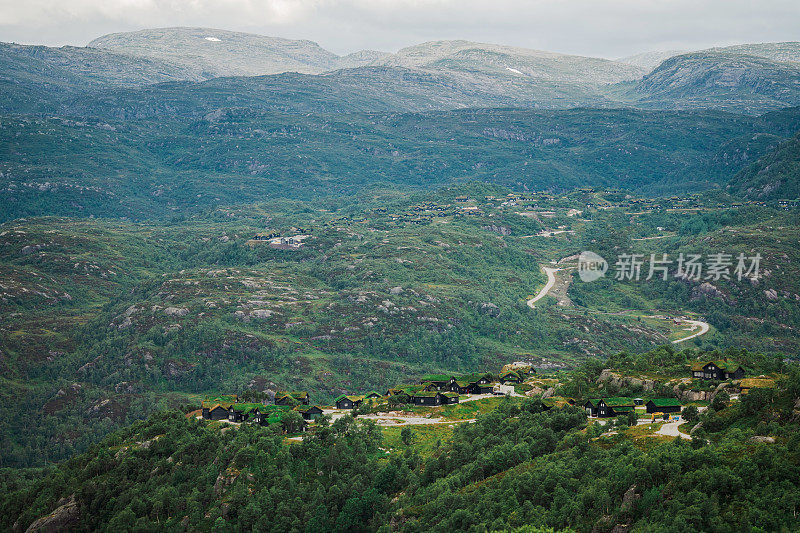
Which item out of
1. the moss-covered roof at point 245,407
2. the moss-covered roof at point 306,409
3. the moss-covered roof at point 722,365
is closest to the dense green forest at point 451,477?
the moss-covered roof at point 245,407

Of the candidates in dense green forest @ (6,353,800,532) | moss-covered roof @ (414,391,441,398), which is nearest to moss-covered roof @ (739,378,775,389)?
dense green forest @ (6,353,800,532)

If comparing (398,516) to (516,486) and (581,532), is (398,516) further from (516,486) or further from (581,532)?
(581,532)

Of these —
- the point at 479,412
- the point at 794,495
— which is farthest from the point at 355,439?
the point at 794,495

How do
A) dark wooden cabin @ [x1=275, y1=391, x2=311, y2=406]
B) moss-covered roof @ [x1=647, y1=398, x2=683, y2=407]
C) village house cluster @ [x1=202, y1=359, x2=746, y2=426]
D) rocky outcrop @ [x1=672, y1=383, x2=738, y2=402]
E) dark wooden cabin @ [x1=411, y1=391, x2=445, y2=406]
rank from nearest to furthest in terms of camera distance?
1. moss-covered roof @ [x1=647, y1=398, x2=683, y2=407]
2. rocky outcrop @ [x1=672, y1=383, x2=738, y2=402]
3. village house cluster @ [x1=202, y1=359, x2=746, y2=426]
4. dark wooden cabin @ [x1=411, y1=391, x2=445, y2=406]
5. dark wooden cabin @ [x1=275, y1=391, x2=311, y2=406]

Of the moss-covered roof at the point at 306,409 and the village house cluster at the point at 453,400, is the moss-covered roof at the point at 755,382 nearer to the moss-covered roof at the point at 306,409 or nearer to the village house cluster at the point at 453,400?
the village house cluster at the point at 453,400

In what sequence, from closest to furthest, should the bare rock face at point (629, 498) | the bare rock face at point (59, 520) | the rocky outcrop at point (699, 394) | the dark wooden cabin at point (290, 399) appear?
the bare rock face at point (629, 498) < the rocky outcrop at point (699, 394) < the bare rock face at point (59, 520) < the dark wooden cabin at point (290, 399)

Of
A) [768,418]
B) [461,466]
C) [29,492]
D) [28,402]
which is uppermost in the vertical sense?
[768,418]

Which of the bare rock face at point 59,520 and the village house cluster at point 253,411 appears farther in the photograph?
the village house cluster at point 253,411

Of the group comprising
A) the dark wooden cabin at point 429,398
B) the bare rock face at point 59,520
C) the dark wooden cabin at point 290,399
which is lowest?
the bare rock face at point 59,520

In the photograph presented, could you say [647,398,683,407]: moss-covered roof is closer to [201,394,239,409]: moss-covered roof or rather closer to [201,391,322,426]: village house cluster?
[201,391,322,426]: village house cluster
